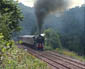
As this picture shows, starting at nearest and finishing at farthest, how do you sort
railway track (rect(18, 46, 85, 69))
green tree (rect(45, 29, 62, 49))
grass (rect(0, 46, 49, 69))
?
grass (rect(0, 46, 49, 69)) < railway track (rect(18, 46, 85, 69)) < green tree (rect(45, 29, 62, 49))

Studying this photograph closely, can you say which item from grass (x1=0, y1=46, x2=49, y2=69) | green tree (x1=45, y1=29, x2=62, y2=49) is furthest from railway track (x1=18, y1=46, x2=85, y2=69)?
green tree (x1=45, y1=29, x2=62, y2=49)

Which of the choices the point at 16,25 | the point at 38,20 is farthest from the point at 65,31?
the point at 16,25

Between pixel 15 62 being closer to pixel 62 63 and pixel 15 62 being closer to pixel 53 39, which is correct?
pixel 62 63

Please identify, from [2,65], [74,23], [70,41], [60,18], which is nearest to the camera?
[2,65]

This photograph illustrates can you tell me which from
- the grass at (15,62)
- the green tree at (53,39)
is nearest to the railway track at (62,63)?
the grass at (15,62)

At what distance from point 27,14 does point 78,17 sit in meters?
28.6

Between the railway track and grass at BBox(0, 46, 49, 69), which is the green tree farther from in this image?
grass at BBox(0, 46, 49, 69)

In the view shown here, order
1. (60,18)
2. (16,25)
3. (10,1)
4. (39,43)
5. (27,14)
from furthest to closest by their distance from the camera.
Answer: (27,14), (60,18), (39,43), (16,25), (10,1)

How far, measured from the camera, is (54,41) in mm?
22562

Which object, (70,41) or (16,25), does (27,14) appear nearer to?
(70,41)

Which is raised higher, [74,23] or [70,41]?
[74,23]

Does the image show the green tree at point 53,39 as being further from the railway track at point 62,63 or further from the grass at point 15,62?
the grass at point 15,62

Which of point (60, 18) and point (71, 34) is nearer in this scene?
point (71, 34)

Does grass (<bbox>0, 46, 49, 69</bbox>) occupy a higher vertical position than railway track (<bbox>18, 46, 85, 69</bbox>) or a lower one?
higher
